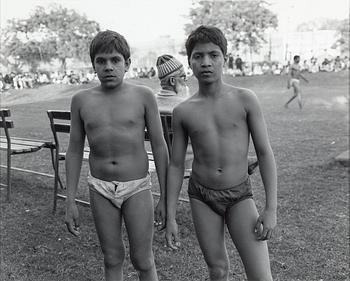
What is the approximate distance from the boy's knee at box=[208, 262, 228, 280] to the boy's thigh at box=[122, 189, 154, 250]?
1.18 ft

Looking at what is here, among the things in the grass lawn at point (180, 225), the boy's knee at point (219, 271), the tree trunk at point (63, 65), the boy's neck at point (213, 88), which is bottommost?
the grass lawn at point (180, 225)

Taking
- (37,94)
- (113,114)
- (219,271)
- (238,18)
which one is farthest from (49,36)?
(238,18)

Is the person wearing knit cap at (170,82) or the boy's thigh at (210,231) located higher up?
the person wearing knit cap at (170,82)

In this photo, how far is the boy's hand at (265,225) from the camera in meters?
2.02

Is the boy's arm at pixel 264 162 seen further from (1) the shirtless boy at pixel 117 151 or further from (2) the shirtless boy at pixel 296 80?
(2) the shirtless boy at pixel 296 80

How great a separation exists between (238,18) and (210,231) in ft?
21.1

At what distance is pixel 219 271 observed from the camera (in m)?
2.14

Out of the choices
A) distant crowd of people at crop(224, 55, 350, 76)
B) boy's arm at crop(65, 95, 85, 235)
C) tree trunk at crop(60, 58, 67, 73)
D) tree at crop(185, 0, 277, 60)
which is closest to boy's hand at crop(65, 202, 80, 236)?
boy's arm at crop(65, 95, 85, 235)

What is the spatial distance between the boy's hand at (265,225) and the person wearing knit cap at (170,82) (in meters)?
1.71

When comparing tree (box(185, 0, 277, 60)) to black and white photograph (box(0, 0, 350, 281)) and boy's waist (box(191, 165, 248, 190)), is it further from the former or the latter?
boy's waist (box(191, 165, 248, 190))

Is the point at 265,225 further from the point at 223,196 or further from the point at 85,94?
A: the point at 85,94

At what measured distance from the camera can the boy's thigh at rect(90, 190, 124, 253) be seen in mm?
2277

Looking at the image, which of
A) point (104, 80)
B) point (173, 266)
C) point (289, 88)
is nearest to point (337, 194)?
point (173, 266)

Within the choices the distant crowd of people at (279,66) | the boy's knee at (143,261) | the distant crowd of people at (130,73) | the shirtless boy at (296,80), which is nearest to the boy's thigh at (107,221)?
the boy's knee at (143,261)
